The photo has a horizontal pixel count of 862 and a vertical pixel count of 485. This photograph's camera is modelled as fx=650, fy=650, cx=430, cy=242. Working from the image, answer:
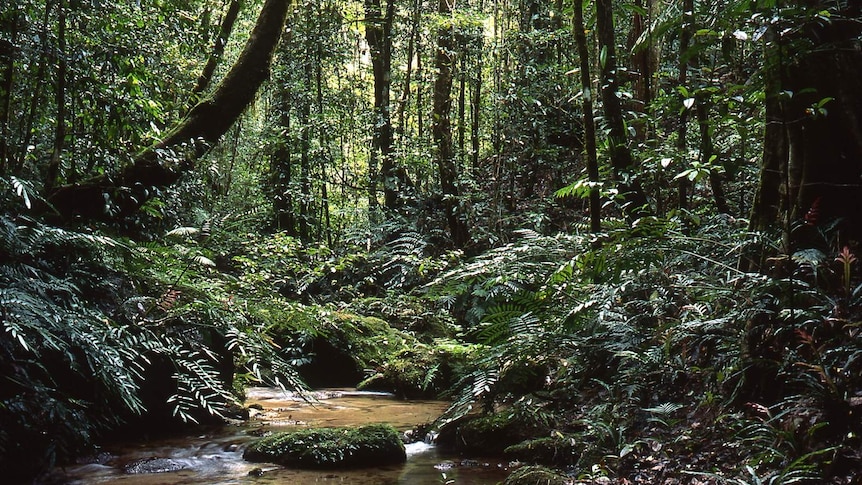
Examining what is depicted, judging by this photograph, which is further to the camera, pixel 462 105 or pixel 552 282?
pixel 462 105

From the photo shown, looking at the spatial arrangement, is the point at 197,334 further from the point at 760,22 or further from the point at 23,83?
the point at 760,22

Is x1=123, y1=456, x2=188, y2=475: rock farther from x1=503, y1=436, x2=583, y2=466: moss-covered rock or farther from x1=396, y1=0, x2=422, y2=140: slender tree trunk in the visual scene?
x1=396, y1=0, x2=422, y2=140: slender tree trunk

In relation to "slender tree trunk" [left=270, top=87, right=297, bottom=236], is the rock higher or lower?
lower

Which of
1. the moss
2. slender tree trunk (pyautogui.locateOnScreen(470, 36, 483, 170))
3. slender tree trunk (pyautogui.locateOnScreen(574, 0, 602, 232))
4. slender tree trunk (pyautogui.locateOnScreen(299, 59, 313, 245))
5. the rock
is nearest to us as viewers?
the rock

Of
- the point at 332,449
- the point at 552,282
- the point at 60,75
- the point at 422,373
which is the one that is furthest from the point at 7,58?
the point at 422,373

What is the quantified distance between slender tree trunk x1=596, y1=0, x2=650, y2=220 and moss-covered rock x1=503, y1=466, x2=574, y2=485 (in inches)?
99.2

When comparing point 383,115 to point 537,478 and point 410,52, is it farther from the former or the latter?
point 537,478

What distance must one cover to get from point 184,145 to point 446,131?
7.63 metres

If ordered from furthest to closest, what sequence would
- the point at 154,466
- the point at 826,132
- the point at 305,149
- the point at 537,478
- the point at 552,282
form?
the point at 305,149
the point at 154,466
the point at 552,282
the point at 826,132
the point at 537,478

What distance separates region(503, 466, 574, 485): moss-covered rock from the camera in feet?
11.5

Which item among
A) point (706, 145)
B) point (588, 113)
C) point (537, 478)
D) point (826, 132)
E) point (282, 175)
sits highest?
point (282, 175)

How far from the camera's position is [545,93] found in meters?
11.8

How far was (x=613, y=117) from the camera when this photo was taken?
5.77 metres

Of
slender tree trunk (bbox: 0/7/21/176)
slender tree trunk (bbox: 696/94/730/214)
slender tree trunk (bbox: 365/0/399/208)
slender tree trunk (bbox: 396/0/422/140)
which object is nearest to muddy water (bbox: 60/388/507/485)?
slender tree trunk (bbox: 0/7/21/176)
